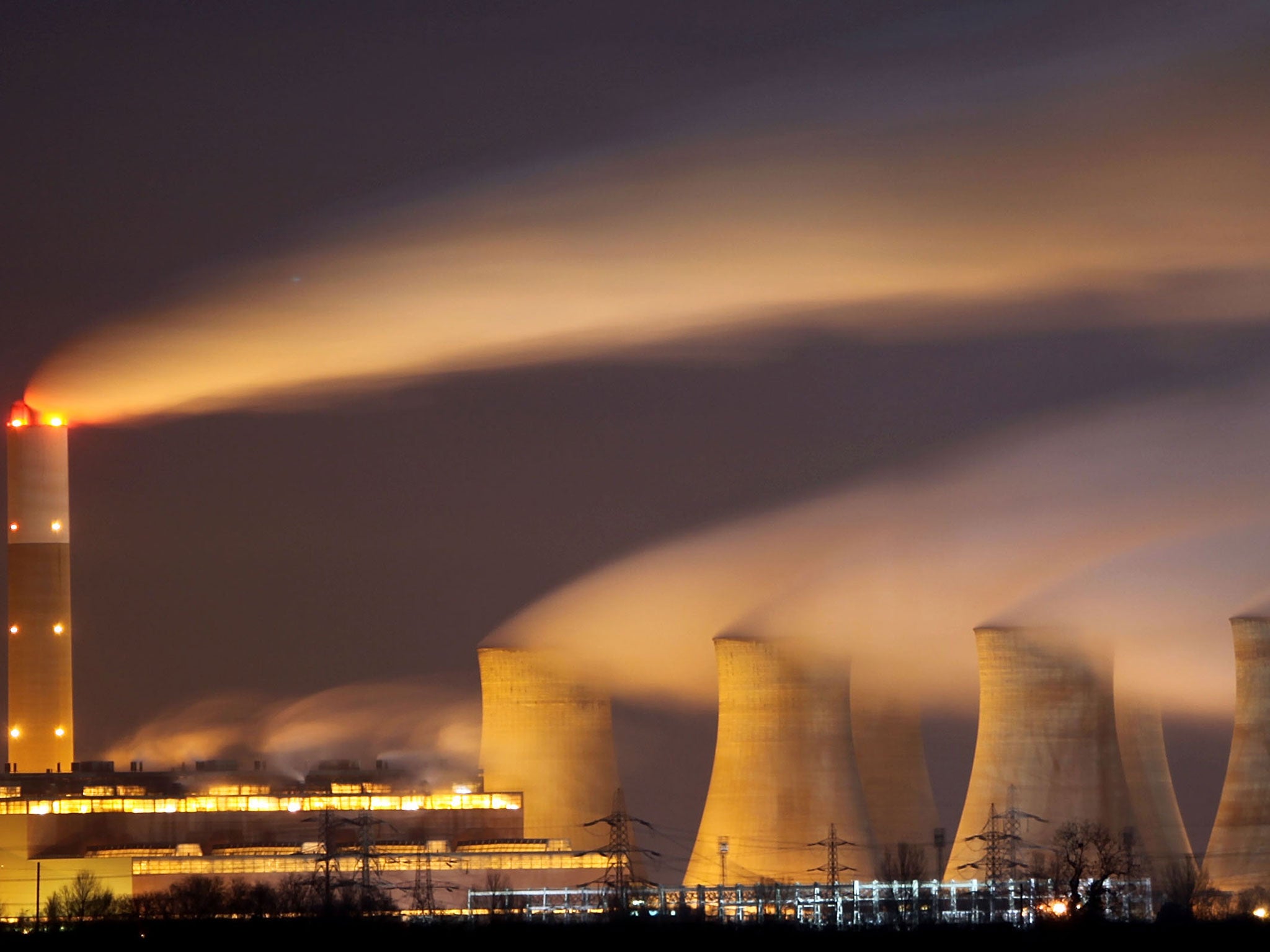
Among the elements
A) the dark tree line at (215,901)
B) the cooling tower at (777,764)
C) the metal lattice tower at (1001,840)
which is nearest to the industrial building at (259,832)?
the dark tree line at (215,901)

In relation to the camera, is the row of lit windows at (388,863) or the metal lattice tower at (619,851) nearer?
the metal lattice tower at (619,851)

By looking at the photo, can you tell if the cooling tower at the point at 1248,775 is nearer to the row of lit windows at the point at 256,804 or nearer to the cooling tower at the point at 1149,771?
the cooling tower at the point at 1149,771

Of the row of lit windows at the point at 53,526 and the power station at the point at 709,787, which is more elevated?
the row of lit windows at the point at 53,526

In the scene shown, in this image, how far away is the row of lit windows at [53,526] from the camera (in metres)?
54.9

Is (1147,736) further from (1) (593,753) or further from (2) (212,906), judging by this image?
(2) (212,906)

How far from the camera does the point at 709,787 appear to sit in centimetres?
5109

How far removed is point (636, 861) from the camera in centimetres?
5481

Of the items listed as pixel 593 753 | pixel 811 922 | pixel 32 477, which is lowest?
pixel 811 922

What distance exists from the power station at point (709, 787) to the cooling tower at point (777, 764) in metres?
0.04

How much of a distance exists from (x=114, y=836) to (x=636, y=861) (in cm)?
991

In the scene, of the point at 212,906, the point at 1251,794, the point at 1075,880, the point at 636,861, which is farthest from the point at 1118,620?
the point at 212,906

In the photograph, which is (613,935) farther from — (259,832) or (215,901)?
(259,832)

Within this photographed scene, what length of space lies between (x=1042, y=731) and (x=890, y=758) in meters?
7.23

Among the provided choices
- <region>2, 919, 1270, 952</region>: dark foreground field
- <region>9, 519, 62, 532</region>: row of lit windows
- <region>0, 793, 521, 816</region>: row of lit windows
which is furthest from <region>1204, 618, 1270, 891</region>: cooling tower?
<region>9, 519, 62, 532</region>: row of lit windows
